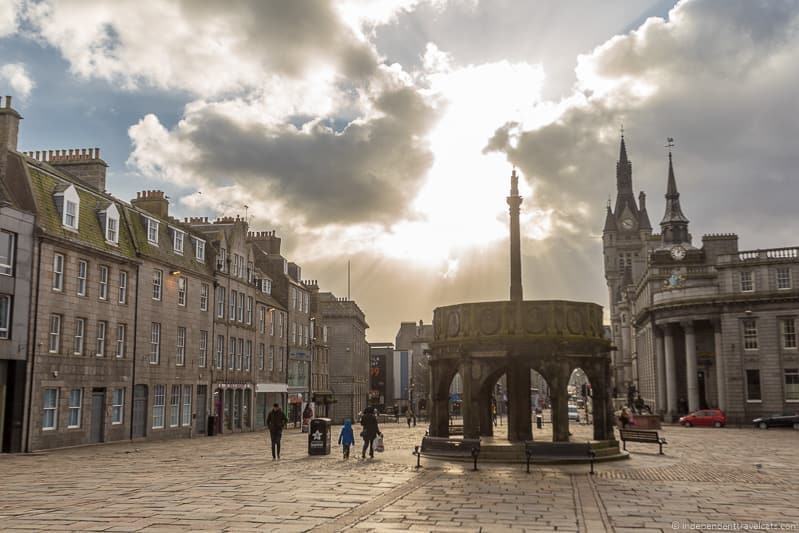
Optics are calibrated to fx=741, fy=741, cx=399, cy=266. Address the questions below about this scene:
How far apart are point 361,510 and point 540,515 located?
3.58 meters

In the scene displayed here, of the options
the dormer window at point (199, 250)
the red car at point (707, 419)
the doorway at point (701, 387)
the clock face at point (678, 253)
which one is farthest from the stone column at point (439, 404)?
the clock face at point (678, 253)

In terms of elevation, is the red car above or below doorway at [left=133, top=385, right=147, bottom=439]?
below

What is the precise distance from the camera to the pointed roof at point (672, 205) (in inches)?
3895

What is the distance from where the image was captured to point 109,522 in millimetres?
13406

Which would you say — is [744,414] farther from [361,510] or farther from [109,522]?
[109,522]

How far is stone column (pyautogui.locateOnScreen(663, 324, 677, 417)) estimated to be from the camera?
71.5m

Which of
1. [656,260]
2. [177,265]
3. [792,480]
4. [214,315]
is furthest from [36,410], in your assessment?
[656,260]

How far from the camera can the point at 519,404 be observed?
26.8m

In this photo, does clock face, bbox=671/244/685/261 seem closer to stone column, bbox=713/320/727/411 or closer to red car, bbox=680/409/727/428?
stone column, bbox=713/320/727/411

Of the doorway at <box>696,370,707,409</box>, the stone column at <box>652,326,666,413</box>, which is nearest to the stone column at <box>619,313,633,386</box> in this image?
the stone column at <box>652,326,666,413</box>

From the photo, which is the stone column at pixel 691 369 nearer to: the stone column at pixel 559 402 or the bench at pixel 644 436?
the bench at pixel 644 436

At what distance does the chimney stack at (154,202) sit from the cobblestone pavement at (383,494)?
21.6m

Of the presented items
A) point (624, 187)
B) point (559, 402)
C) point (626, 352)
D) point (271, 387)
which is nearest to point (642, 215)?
point (624, 187)

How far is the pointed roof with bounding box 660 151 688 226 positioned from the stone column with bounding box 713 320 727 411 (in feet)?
118
